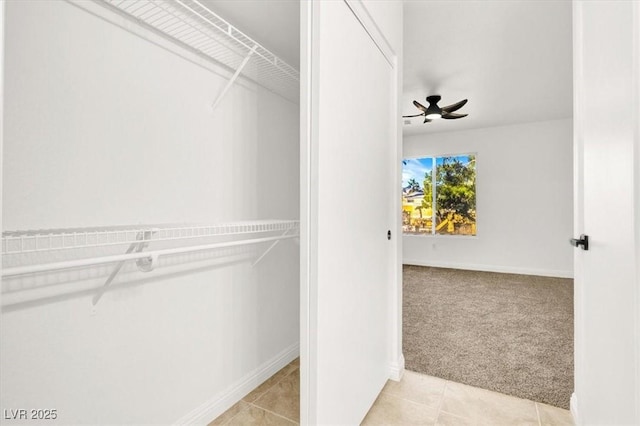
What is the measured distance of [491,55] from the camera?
2.96 meters

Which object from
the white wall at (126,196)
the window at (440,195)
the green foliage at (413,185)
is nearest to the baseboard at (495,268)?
the window at (440,195)

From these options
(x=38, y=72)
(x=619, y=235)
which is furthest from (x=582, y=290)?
(x=38, y=72)

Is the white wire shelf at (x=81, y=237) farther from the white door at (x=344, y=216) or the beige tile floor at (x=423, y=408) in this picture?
the beige tile floor at (x=423, y=408)

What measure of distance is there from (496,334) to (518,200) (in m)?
3.34

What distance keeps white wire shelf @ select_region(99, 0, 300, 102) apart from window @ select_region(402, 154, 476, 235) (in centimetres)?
441

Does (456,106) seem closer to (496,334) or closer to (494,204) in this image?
(496,334)

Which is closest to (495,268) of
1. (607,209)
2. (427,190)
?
(427,190)

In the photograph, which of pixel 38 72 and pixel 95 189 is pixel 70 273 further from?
pixel 38 72

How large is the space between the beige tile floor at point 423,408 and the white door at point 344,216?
0.12m

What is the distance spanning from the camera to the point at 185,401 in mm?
1570

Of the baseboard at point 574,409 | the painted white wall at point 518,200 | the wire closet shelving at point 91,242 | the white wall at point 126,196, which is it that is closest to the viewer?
the wire closet shelving at point 91,242

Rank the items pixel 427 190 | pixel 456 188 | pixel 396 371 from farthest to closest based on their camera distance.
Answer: pixel 427 190, pixel 456 188, pixel 396 371

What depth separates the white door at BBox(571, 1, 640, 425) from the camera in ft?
3.06

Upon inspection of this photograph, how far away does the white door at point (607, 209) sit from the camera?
3.06 feet
